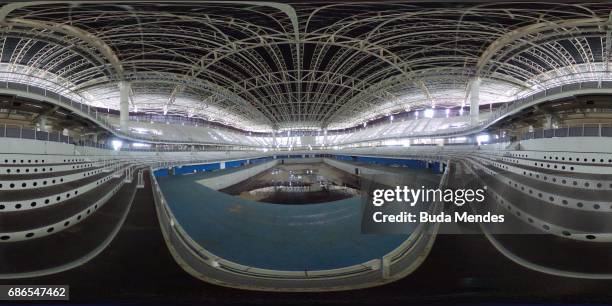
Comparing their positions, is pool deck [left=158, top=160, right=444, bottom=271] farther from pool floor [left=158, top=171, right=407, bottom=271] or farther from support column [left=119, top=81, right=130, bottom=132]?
support column [left=119, top=81, right=130, bottom=132]

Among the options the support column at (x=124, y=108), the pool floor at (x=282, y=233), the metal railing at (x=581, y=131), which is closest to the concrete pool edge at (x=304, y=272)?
the pool floor at (x=282, y=233)

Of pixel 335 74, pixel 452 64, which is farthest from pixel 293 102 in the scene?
pixel 452 64

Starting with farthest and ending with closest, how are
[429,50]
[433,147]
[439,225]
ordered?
[433,147] → [429,50] → [439,225]

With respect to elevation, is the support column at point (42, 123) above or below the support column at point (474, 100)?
below

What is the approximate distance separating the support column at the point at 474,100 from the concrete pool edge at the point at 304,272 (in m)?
0.89

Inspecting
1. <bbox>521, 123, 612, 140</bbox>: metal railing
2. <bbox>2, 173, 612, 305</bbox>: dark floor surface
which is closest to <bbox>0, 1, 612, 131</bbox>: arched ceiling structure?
<bbox>521, 123, 612, 140</bbox>: metal railing

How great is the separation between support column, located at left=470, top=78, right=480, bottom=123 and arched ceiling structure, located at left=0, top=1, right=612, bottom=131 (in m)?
0.04

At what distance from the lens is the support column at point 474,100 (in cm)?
189

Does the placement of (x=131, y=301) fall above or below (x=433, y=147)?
below

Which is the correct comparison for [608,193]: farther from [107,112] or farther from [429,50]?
[107,112]

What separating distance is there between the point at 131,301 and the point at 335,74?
2313 millimetres

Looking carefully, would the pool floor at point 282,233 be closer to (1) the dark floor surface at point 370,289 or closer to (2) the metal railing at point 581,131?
(1) the dark floor surface at point 370,289

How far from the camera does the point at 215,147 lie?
2557mm

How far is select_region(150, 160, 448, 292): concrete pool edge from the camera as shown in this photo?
1403 millimetres
